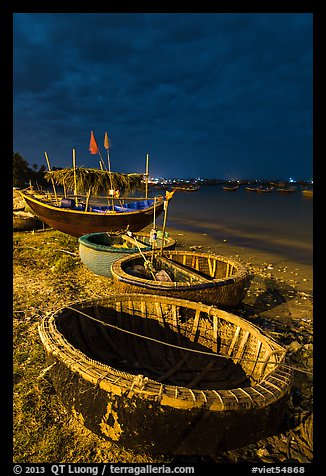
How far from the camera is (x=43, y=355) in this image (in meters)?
5.04

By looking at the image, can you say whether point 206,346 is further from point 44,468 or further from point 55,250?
point 55,250

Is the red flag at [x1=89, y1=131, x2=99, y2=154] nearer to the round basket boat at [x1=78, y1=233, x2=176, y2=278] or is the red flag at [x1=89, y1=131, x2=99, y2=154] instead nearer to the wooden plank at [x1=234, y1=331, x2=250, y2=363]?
the round basket boat at [x1=78, y1=233, x2=176, y2=278]

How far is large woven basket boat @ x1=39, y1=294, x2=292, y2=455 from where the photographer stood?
258cm

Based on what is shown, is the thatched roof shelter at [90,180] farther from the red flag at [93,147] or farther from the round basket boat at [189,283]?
the round basket boat at [189,283]

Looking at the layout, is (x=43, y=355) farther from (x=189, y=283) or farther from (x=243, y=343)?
(x=243, y=343)

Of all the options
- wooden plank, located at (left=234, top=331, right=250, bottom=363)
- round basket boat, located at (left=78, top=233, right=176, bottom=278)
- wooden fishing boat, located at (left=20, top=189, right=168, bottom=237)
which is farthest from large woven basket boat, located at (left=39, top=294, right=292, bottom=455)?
wooden fishing boat, located at (left=20, top=189, right=168, bottom=237)

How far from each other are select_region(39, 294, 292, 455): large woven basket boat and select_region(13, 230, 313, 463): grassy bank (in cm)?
55

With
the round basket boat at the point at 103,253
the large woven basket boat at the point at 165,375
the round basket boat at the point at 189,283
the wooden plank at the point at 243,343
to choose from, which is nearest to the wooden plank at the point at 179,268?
the round basket boat at the point at 189,283

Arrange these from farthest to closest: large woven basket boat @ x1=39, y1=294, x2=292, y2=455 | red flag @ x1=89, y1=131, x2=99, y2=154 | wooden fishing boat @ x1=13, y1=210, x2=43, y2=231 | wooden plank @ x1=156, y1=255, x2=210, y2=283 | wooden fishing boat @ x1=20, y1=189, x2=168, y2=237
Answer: wooden fishing boat @ x1=13, y1=210, x2=43, y2=231 → red flag @ x1=89, y1=131, x2=99, y2=154 → wooden fishing boat @ x1=20, y1=189, x2=168, y2=237 → wooden plank @ x1=156, y1=255, x2=210, y2=283 → large woven basket boat @ x1=39, y1=294, x2=292, y2=455

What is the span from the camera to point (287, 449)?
10.4ft

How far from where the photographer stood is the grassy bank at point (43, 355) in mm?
3197

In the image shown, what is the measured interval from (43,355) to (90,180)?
12.7 metres
